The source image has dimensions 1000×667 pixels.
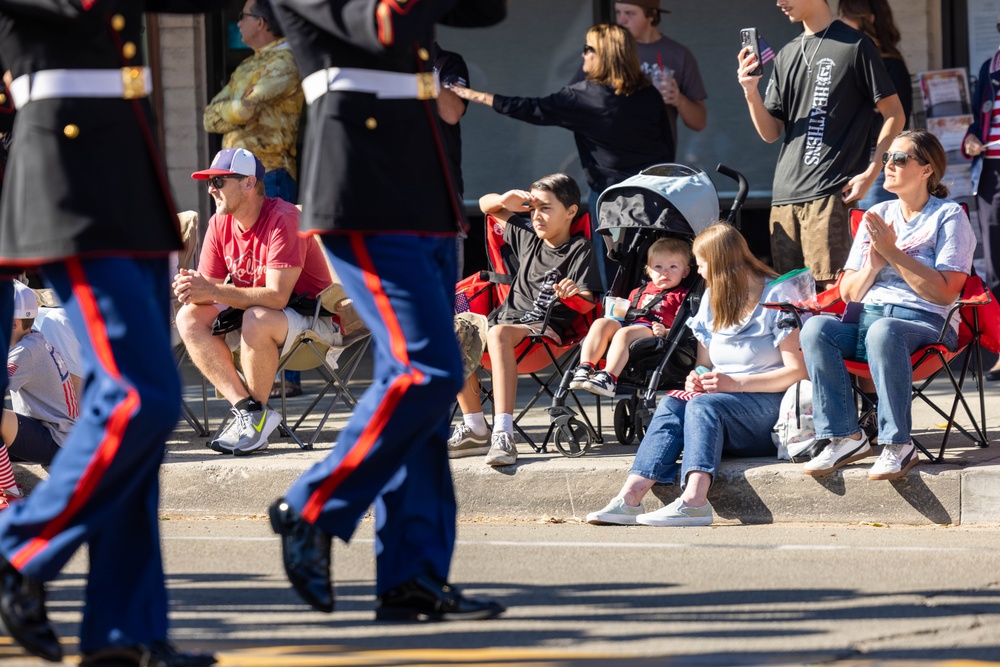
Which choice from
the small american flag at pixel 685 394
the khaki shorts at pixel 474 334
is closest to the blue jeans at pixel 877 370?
the small american flag at pixel 685 394

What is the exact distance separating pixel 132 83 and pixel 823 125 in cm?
433

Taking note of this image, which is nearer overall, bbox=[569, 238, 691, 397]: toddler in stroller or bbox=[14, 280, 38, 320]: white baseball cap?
bbox=[569, 238, 691, 397]: toddler in stroller

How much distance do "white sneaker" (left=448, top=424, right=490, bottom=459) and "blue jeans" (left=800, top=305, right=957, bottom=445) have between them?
155 cm

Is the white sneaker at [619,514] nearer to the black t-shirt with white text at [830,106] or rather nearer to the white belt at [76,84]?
the black t-shirt with white text at [830,106]

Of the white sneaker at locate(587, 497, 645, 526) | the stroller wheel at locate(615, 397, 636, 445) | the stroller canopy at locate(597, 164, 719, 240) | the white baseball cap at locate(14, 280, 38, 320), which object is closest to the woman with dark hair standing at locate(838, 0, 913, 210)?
the stroller canopy at locate(597, 164, 719, 240)

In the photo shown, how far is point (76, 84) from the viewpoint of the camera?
365 cm

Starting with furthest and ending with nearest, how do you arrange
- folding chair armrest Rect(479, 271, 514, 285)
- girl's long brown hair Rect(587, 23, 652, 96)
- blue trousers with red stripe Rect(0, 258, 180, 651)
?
girl's long brown hair Rect(587, 23, 652, 96)
folding chair armrest Rect(479, 271, 514, 285)
blue trousers with red stripe Rect(0, 258, 180, 651)

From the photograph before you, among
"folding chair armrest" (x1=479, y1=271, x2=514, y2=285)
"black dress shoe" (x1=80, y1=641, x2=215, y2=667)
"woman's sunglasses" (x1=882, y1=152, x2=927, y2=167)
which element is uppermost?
"woman's sunglasses" (x1=882, y1=152, x2=927, y2=167)

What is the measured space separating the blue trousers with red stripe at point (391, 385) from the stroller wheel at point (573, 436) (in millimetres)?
2585

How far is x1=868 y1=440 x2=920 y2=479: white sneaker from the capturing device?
5895mm

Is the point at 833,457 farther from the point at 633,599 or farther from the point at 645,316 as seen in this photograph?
the point at 633,599

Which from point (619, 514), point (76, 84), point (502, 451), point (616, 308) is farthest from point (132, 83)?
point (616, 308)

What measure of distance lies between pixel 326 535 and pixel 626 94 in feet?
14.7

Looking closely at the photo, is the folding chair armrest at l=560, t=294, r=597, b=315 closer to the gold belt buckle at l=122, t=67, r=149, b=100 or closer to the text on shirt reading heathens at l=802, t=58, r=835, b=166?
the text on shirt reading heathens at l=802, t=58, r=835, b=166
